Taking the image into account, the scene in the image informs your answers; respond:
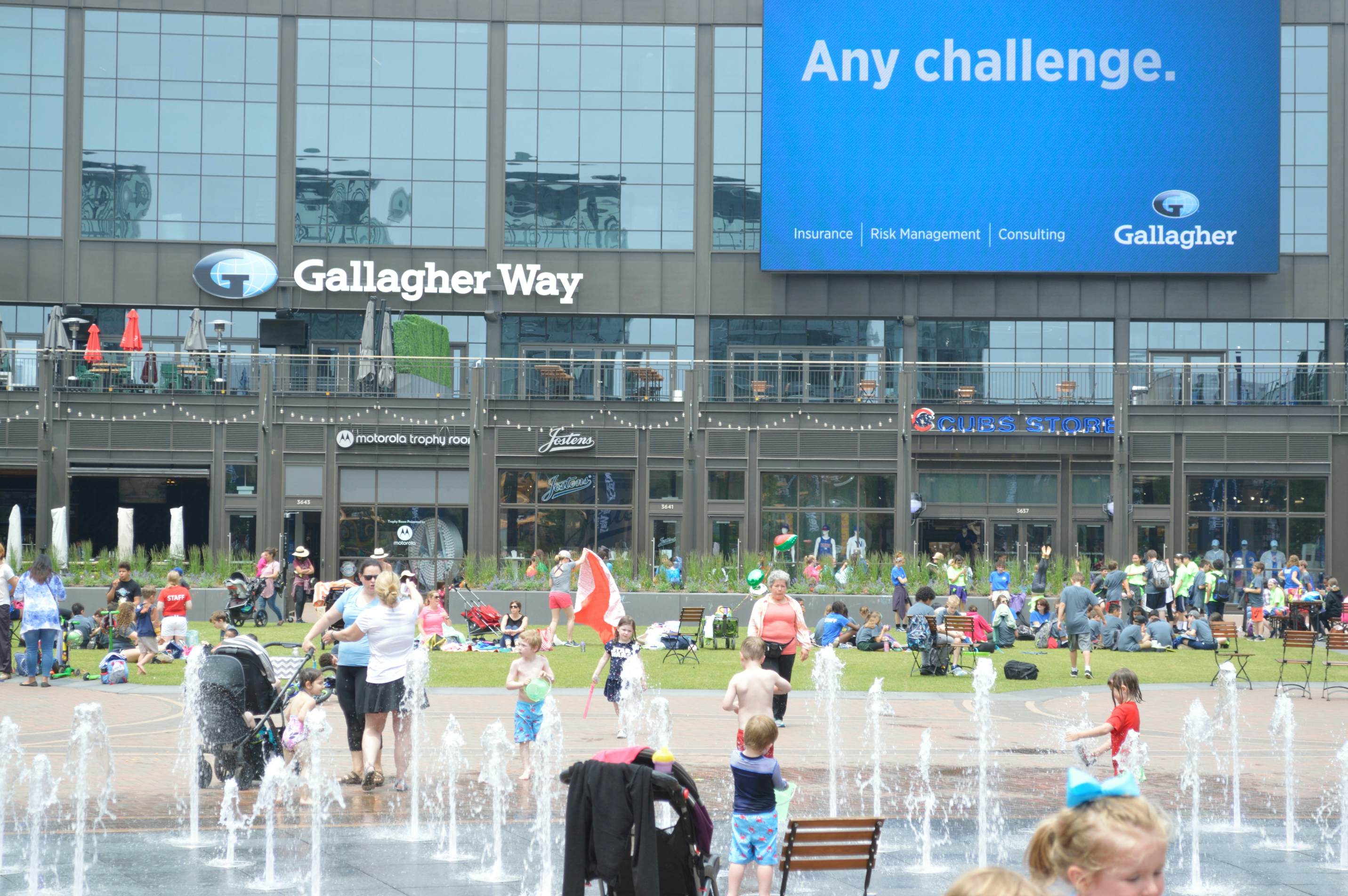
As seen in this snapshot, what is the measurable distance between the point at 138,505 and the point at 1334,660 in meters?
34.5

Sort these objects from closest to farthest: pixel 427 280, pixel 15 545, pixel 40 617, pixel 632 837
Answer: pixel 632 837 → pixel 40 617 → pixel 15 545 → pixel 427 280

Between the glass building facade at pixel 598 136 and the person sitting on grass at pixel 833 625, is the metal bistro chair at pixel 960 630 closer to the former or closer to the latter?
the person sitting on grass at pixel 833 625

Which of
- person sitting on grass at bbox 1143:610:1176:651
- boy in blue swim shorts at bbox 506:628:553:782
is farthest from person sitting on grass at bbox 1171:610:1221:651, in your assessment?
boy in blue swim shorts at bbox 506:628:553:782

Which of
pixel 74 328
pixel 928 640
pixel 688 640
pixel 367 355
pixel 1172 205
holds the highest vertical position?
pixel 1172 205

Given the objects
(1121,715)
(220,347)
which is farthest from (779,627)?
(220,347)

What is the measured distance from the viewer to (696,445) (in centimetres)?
4559

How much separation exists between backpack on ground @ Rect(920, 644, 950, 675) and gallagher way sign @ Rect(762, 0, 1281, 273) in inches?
1014

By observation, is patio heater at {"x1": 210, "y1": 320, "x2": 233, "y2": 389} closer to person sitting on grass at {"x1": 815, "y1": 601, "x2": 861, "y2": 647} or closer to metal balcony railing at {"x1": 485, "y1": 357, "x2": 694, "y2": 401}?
metal balcony railing at {"x1": 485, "y1": 357, "x2": 694, "y2": 401}

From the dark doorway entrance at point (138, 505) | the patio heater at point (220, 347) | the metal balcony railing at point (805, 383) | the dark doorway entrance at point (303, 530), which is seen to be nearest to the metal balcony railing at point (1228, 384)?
the metal balcony railing at point (805, 383)

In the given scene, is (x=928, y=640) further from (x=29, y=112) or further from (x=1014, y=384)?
(x=29, y=112)

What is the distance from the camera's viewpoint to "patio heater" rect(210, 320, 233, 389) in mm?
44375

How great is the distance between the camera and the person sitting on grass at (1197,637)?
98.8 feet

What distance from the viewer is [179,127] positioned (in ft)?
158

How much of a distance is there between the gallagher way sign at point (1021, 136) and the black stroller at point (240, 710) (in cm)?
3717
